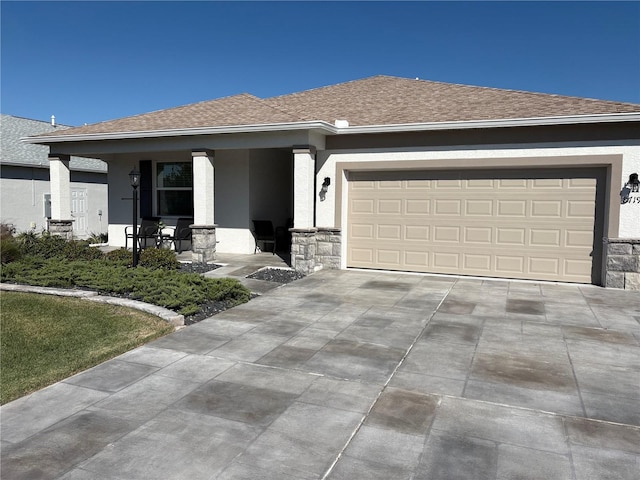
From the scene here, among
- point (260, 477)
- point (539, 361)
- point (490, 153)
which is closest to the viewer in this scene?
point (260, 477)

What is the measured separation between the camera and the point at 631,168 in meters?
8.96

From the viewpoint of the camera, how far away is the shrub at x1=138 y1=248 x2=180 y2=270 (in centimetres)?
1040

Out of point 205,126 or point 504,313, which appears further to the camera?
point 205,126

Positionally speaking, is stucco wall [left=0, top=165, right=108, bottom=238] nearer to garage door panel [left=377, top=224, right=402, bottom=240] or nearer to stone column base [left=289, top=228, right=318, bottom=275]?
stone column base [left=289, top=228, right=318, bottom=275]

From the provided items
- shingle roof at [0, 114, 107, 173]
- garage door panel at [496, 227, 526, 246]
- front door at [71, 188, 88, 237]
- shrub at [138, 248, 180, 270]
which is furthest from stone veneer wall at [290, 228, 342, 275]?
front door at [71, 188, 88, 237]

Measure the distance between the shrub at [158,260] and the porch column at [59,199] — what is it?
15.3ft

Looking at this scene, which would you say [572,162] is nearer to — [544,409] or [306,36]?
[544,409]

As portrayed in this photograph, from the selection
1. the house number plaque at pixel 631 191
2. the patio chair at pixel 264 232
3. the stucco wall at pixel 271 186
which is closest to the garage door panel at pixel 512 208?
the house number plaque at pixel 631 191

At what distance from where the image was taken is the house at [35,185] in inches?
671

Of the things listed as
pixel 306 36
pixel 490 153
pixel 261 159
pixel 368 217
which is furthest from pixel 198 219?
pixel 306 36

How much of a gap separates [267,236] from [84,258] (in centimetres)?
481

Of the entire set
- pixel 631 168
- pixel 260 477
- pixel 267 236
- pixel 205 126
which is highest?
pixel 205 126

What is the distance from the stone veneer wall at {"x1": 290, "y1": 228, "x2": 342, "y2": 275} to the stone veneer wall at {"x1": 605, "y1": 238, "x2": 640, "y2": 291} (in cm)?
558

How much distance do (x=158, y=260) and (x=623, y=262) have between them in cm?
947
